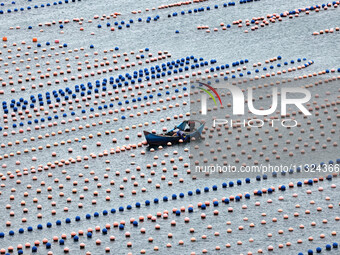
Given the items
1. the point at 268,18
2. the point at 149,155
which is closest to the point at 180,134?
the point at 149,155

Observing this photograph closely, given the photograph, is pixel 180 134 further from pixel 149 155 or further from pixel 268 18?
pixel 268 18

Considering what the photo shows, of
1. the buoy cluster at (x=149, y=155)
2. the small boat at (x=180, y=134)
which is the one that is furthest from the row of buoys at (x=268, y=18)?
the small boat at (x=180, y=134)

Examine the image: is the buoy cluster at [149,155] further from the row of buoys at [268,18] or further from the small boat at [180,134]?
the small boat at [180,134]

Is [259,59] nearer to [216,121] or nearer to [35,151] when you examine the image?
[216,121]

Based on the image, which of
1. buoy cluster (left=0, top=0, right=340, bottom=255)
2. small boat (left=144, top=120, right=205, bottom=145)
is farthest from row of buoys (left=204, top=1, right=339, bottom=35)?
small boat (left=144, top=120, right=205, bottom=145)

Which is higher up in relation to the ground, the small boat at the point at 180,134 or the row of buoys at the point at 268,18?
the row of buoys at the point at 268,18

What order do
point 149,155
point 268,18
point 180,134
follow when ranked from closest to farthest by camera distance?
point 149,155
point 180,134
point 268,18

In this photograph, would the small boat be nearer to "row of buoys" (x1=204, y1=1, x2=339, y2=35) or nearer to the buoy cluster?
the buoy cluster

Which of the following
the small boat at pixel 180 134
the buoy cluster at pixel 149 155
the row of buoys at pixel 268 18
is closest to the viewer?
the buoy cluster at pixel 149 155

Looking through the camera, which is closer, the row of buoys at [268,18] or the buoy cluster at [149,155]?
the buoy cluster at [149,155]
